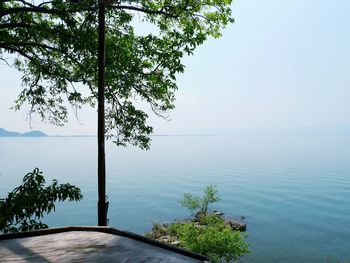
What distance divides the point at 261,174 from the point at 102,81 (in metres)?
94.2

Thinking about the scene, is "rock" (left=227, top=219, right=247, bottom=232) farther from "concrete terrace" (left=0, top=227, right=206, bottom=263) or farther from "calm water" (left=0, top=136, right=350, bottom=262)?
"concrete terrace" (left=0, top=227, right=206, bottom=263)

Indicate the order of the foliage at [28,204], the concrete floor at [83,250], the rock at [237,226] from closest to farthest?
the concrete floor at [83,250], the foliage at [28,204], the rock at [237,226]

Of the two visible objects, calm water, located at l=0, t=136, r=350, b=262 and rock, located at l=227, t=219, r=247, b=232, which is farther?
rock, located at l=227, t=219, r=247, b=232

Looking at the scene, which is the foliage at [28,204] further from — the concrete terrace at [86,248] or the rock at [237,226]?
the rock at [237,226]

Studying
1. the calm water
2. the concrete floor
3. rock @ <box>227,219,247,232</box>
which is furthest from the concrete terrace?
rock @ <box>227,219,247,232</box>

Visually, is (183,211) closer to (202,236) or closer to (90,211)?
(90,211)

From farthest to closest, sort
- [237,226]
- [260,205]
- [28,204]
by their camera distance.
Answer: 1. [260,205]
2. [237,226]
3. [28,204]

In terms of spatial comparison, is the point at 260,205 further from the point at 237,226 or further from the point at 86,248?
the point at 86,248

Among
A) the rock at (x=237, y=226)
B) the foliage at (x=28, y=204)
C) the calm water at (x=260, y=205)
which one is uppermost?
the foliage at (x=28, y=204)

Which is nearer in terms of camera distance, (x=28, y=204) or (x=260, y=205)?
(x=28, y=204)

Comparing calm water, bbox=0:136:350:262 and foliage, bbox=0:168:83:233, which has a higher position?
foliage, bbox=0:168:83:233

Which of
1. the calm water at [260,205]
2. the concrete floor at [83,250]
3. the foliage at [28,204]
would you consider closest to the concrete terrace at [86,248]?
the concrete floor at [83,250]

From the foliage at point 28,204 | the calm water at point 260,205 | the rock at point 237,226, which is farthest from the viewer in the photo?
the rock at point 237,226

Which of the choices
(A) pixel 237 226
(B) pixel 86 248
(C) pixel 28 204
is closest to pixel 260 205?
(A) pixel 237 226
